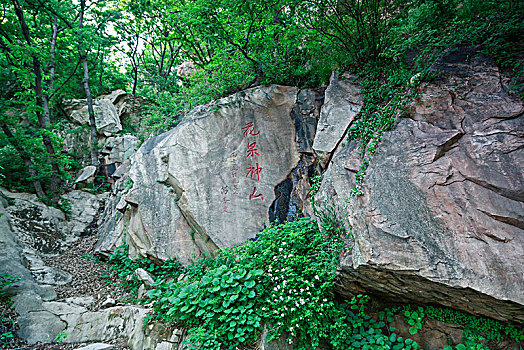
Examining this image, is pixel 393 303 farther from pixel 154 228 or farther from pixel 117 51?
pixel 117 51

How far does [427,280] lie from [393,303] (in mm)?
827

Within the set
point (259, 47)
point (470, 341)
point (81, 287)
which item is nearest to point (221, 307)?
point (470, 341)

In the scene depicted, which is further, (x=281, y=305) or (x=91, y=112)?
(x=91, y=112)

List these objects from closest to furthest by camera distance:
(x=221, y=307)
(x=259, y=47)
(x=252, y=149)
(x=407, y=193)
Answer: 1. (x=407, y=193)
2. (x=221, y=307)
3. (x=252, y=149)
4. (x=259, y=47)

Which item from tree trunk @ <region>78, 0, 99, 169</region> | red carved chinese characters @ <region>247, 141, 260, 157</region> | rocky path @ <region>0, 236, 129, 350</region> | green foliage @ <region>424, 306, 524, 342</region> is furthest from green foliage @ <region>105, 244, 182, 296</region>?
tree trunk @ <region>78, 0, 99, 169</region>

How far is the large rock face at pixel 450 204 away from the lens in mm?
2570

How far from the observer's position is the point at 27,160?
24.8 ft

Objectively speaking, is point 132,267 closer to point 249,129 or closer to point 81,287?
point 81,287

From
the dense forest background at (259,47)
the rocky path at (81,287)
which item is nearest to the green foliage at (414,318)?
the dense forest background at (259,47)

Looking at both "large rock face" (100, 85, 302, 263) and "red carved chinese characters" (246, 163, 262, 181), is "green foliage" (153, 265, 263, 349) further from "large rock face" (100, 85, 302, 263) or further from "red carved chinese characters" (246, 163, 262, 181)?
"red carved chinese characters" (246, 163, 262, 181)

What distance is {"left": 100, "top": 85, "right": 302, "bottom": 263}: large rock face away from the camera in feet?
17.5

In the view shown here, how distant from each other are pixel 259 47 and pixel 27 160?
7.39m

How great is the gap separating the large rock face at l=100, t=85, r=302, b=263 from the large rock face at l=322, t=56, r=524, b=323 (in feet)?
7.18

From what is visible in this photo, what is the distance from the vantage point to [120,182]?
25.7 ft
